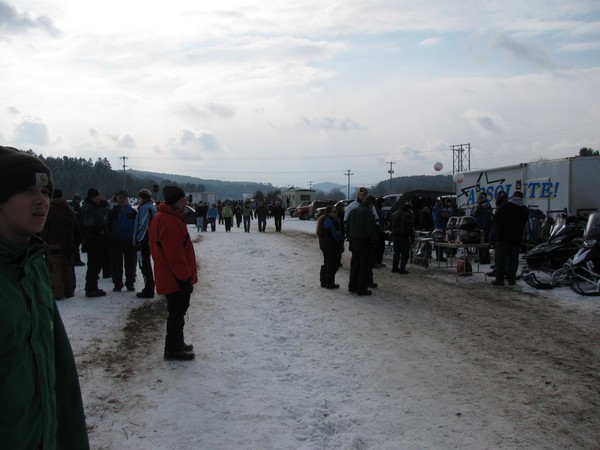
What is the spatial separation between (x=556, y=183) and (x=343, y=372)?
1194 cm

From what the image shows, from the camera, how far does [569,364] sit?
18.9ft

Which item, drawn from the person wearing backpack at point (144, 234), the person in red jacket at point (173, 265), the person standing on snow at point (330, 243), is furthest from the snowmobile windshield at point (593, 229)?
the person wearing backpack at point (144, 234)

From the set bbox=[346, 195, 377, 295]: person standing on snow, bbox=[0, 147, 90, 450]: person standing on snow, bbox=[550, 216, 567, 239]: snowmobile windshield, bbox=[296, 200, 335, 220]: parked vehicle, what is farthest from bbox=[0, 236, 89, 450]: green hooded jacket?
bbox=[296, 200, 335, 220]: parked vehicle

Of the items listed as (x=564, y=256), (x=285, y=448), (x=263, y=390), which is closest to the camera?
(x=285, y=448)

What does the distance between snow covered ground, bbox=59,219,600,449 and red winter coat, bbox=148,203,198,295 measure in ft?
3.12

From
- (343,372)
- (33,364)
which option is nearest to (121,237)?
(343,372)

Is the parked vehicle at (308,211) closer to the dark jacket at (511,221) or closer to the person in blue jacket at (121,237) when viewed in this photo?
the dark jacket at (511,221)

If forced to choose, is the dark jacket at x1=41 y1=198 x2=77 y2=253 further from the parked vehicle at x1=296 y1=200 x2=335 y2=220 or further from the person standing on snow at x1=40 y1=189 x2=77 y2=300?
the parked vehicle at x1=296 y1=200 x2=335 y2=220

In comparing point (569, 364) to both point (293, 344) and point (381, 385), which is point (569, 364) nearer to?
point (381, 385)

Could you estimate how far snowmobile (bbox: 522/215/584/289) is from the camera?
10.7m

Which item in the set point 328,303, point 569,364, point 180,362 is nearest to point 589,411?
point 569,364

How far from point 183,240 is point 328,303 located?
3842mm

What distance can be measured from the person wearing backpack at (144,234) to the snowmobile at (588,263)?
8112 mm

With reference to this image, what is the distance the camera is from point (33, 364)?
6.08 ft
